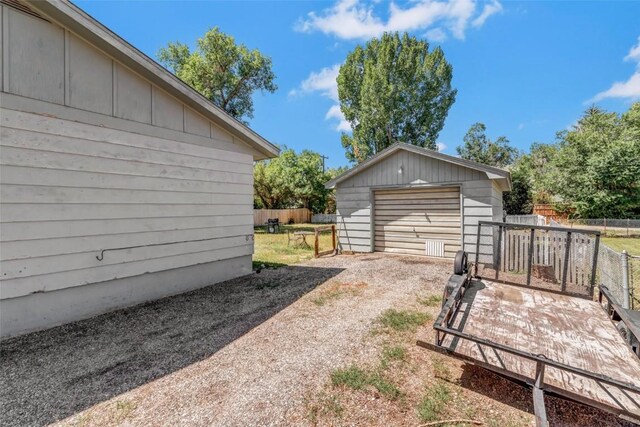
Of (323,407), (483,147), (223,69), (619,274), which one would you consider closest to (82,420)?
(323,407)

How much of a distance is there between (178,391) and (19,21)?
16.5ft

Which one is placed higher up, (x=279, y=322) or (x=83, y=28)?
(x=83, y=28)

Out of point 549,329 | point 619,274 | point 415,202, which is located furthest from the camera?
point 415,202

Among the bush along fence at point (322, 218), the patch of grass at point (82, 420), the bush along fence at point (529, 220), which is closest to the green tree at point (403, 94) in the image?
the bush along fence at point (322, 218)

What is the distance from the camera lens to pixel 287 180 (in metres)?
24.3

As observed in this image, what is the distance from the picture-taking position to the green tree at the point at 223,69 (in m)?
19.4

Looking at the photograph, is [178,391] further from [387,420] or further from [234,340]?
[387,420]

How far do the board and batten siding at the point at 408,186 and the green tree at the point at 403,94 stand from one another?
48.8 feet

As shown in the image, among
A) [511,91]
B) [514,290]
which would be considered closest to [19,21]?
[514,290]

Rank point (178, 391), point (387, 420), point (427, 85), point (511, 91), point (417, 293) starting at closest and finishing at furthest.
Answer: point (387, 420)
point (178, 391)
point (417, 293)
point (511, 91)
point (427, 85)

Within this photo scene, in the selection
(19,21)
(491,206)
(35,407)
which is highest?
(19,21)

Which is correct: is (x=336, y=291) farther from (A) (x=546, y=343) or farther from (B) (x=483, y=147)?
(B) (x=483, y=147)

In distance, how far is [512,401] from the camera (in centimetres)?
232

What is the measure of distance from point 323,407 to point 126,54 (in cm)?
551
